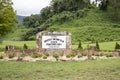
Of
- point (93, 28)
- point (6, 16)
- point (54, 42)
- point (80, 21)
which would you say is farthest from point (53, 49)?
point (80, 21)

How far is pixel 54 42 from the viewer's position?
70.6ft

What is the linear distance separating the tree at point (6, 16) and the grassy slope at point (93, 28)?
57.1 feet

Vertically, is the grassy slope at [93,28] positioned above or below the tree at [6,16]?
below

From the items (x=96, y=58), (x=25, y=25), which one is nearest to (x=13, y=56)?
(x=96, y=58)

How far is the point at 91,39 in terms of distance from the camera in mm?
49531

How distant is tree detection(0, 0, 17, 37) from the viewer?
32.0 m

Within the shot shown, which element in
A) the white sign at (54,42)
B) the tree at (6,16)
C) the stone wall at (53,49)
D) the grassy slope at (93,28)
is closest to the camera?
the stone wall at (53,49)

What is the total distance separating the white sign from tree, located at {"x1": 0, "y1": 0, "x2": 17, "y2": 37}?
433 inches

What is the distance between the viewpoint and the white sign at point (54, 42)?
21.4 meters

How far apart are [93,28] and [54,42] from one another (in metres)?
33.9

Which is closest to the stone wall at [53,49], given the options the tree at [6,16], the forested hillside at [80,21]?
the tree at [6,16]

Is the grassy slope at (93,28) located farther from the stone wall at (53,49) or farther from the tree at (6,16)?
the stone wall at (53,49)

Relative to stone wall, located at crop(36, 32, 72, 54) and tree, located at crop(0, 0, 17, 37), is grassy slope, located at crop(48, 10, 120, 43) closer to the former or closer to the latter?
tree, located at crop(0, 0, 17, 37)

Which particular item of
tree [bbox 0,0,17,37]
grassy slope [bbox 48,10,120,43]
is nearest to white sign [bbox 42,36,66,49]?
tree [bbox 0,0,17,37]
